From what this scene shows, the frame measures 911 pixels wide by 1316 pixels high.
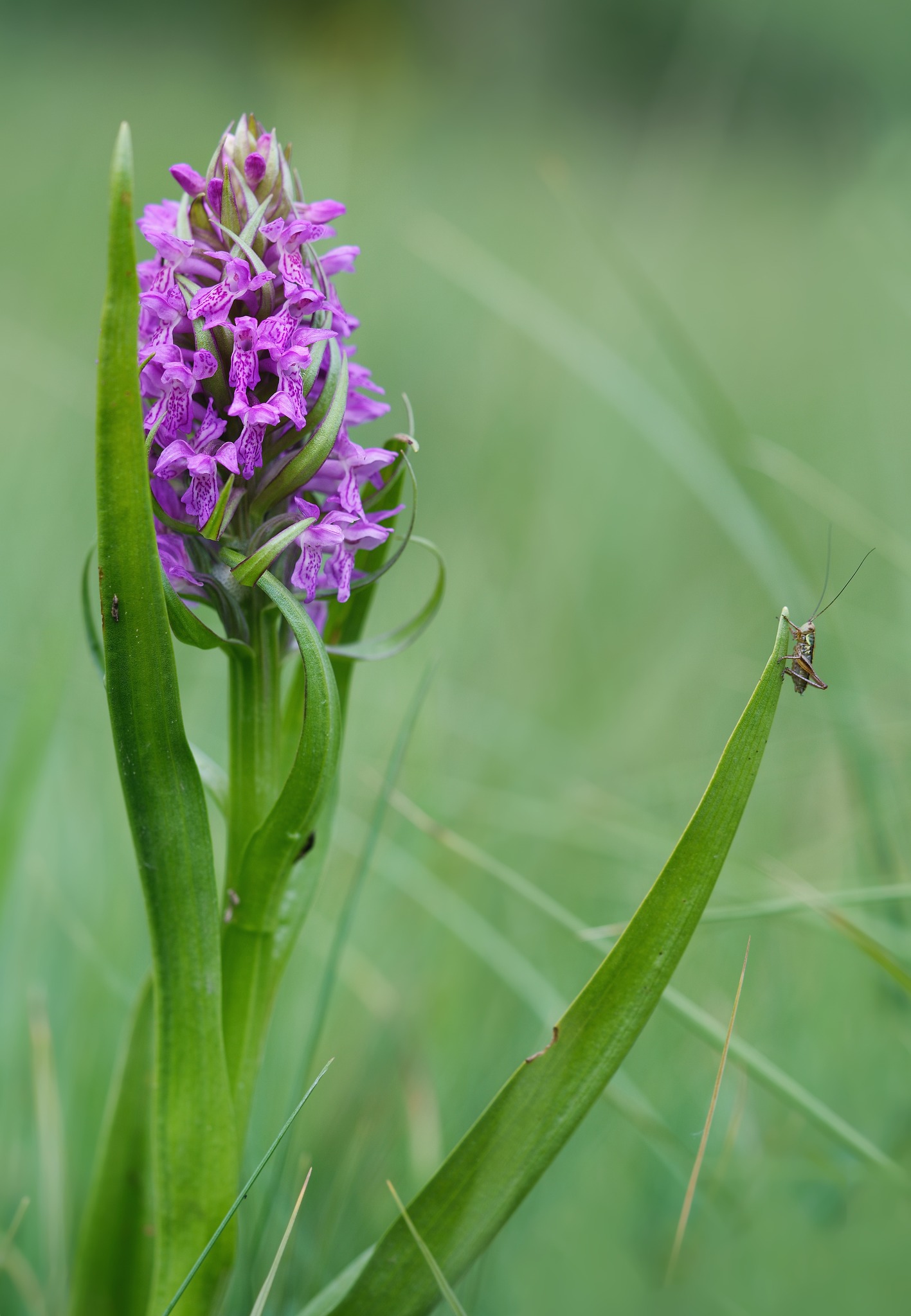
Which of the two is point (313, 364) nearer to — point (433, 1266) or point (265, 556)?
point (265, 556)

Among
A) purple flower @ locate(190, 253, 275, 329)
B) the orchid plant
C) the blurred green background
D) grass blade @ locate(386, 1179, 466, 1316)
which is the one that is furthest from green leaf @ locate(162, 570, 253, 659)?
the blurred green background

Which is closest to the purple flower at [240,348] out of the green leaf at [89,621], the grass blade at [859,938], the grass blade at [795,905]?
the green leaf at [89,621]

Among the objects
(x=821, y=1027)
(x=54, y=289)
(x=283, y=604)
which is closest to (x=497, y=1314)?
(x=821, y=1027)

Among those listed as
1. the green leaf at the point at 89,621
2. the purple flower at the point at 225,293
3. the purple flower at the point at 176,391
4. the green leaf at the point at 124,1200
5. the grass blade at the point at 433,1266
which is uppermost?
the purple flower at the point at 225,293

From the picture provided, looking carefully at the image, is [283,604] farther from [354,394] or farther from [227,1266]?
[227,1266]

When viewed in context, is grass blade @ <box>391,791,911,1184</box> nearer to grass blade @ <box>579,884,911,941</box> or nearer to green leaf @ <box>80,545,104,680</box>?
grass blade @ <box>579,884,911,941</box>

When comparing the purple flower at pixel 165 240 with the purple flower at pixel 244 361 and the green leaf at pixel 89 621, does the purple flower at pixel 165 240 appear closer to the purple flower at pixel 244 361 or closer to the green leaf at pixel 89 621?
the purple flower at pixel 244 361
